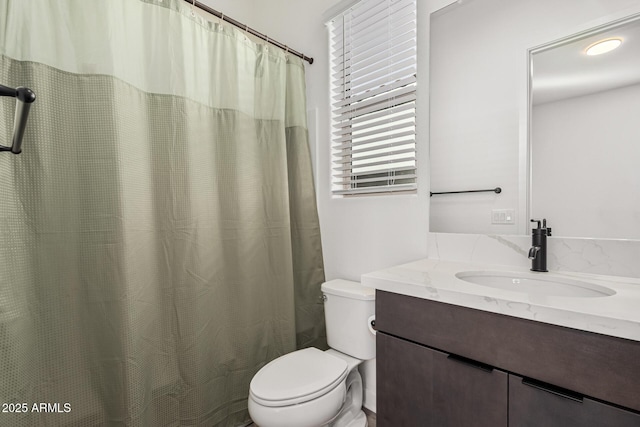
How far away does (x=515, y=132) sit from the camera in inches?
48.4

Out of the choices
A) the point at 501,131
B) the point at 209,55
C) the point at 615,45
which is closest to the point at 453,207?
the point at 501,131

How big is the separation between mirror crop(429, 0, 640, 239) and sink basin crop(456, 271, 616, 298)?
0.20 m

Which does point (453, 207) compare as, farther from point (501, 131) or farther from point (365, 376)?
point (365, 376)

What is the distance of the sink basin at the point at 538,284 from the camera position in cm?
96

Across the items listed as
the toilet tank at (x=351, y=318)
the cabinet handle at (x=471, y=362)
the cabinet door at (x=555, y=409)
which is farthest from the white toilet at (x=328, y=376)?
the cabinet door at (x=555, y=409)

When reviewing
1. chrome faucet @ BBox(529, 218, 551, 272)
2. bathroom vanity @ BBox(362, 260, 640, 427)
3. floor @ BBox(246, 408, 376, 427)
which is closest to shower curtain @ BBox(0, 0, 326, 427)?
floor @ BBox(246, 408, 376, 427)

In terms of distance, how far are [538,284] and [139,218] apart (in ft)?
5.09

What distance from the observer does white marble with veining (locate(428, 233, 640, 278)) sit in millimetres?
994

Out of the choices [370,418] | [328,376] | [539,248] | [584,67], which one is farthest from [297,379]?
[584,67]

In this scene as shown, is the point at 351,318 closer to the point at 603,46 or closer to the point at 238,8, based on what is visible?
the point at 603,46

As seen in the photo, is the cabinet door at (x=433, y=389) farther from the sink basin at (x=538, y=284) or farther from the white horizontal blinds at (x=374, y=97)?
the white horizontal blinds at (x=374, y=97)

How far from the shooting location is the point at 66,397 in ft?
3.49

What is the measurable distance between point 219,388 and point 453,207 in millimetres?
1429

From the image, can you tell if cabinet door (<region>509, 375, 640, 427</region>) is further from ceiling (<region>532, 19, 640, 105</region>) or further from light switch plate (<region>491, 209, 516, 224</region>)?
ceiling (<region>532, 19, 640, 105</region>)
